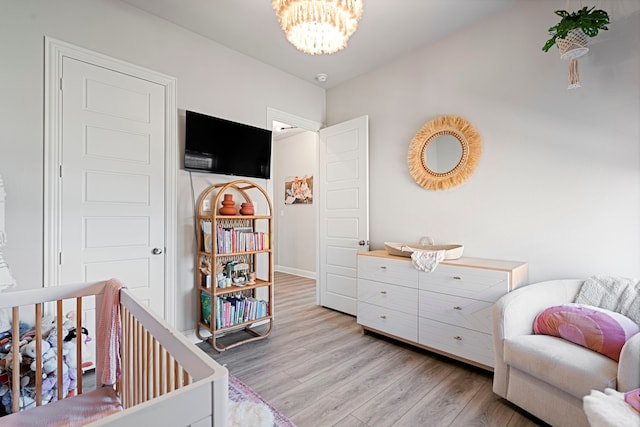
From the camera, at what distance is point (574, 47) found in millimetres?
1857

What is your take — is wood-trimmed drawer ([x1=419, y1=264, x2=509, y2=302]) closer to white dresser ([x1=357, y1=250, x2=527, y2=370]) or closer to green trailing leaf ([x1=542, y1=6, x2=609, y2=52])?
white dresser ([x1=357, y1=250, x2=527, y2=370])

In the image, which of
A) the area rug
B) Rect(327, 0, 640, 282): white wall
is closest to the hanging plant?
Rect(327, 0, 640, 282): white wall

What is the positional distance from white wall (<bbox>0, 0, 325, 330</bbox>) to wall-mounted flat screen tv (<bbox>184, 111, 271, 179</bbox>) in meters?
0.12

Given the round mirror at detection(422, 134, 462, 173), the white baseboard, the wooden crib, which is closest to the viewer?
the wooden crib

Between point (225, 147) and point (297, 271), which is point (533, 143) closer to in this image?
point (225, 147)

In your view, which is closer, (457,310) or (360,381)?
(360,381)

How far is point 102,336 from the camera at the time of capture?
1.36 m

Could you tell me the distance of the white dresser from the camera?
2.11 metres

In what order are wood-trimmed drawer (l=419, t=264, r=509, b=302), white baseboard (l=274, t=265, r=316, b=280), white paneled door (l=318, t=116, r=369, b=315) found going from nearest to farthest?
wood-trimmed drawer (l=419, t=264, r=509, b=302), white paneled door (l=318, t=116, r=369, b=315), white baseboard (l=274, t=265, r=316, b=280)

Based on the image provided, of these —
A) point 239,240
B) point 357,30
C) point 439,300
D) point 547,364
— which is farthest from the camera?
point 239,240

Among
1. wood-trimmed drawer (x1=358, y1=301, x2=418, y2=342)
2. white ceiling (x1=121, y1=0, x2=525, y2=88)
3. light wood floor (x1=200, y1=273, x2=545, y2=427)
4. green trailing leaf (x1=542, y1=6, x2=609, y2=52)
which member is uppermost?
white ceiling (x1=121, y1=0, x2=525, y2=88)

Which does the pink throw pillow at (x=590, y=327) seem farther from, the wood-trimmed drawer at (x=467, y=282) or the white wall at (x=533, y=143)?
the white wall at (x=533, y=143)

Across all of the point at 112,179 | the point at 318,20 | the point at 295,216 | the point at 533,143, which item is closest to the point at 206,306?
the point at 112,179

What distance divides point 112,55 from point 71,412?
2383mm
